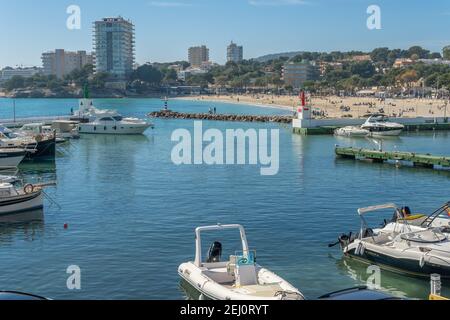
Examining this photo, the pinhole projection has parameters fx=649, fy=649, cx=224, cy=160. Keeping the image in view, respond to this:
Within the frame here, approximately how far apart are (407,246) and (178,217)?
→ 9.68 metres

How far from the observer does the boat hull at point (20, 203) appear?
77.5 ft

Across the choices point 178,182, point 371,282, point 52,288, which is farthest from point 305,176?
point 52,288

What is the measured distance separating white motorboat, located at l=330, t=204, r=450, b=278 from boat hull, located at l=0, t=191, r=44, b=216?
1181 cm

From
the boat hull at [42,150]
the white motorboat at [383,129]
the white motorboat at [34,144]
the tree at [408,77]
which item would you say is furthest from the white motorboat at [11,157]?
the tree at [408,77]

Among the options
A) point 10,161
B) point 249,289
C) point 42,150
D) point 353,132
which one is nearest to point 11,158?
point 10,161

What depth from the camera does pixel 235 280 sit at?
14406 mm

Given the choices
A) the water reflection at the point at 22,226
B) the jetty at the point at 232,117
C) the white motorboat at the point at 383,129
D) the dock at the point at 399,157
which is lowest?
the water reflection at the point at 22,226

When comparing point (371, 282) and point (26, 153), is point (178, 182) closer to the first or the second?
point (26, 153)

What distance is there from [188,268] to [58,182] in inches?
785

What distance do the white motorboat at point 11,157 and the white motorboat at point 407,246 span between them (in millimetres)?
24278

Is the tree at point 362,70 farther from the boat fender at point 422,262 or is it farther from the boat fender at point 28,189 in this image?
the boat fender at point 422,262

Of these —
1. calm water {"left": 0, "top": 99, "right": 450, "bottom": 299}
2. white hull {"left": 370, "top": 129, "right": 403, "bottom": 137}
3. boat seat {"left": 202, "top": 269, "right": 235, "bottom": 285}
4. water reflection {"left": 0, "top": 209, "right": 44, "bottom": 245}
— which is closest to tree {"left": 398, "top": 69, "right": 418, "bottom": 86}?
white hull {"left": 370, "top": 129, "right": 403, "bottom": 137}

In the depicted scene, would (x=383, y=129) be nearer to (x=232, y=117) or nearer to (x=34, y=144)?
(x=232, y=117)

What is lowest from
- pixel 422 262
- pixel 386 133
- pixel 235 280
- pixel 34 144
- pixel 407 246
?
pixel 422 262
